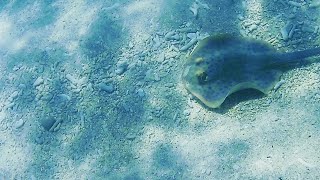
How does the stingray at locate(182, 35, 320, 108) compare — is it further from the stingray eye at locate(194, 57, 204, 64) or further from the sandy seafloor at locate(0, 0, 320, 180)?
the sandy seafloor at locate(0, 0, 320, 180)

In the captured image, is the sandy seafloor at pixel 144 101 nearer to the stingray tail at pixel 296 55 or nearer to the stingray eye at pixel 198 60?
the stingray tail at pixel 296 55

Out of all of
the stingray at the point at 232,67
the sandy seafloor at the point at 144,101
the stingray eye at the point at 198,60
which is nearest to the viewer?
the sandy seafloor at the point at 144,101

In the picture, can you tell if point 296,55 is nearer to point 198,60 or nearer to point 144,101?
point 198,60

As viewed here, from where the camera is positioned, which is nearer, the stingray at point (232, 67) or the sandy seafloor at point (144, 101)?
the sandy seafloor at point (144, 101)

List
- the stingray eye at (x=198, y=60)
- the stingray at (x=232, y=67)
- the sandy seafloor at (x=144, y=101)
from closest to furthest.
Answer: the sandy seafloor at (x=144, y=101)
the stingray at (x=232, y=67)
the stingray eye at (x=198, y=60)

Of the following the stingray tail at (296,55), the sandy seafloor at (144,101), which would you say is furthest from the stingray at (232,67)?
the sandy seafloor at (144,101)
